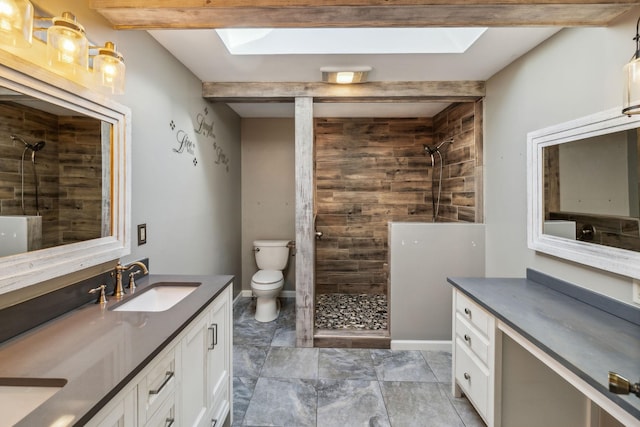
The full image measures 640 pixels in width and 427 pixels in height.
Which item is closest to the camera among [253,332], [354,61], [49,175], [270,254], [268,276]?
[49,175]

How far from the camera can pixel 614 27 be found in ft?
4.76

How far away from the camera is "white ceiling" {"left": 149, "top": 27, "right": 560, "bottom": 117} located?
1857 millimetres

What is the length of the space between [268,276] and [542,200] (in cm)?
251

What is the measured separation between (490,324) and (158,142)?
88.5 inches

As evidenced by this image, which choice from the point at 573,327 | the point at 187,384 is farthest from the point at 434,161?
the point at 187,384

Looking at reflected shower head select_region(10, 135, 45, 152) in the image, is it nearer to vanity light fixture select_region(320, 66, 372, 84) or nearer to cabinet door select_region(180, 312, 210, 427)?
cabinet door select_region(180, 312, 210, 427)

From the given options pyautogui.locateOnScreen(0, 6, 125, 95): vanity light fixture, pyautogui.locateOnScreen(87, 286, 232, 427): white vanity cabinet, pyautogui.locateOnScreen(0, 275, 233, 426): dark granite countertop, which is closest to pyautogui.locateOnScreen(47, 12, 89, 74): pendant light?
pyautogui.locateOnScreen(0, 6, 125, 95): vanity light fixture

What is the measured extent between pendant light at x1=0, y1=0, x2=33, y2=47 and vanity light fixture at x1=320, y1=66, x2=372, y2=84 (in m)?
1.71

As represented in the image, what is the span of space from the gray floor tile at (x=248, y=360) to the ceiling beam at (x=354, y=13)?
2.32 metres

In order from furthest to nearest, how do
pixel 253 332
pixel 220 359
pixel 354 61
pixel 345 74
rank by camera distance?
pixel 253 332 < pixel 345 74 < pixel 354 61 < pixel 220 359

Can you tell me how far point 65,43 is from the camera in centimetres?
114

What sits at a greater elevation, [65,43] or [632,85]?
[65,43]

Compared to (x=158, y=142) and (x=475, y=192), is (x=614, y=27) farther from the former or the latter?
(x=158, y=142)

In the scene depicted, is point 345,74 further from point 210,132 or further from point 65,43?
point 65,43
